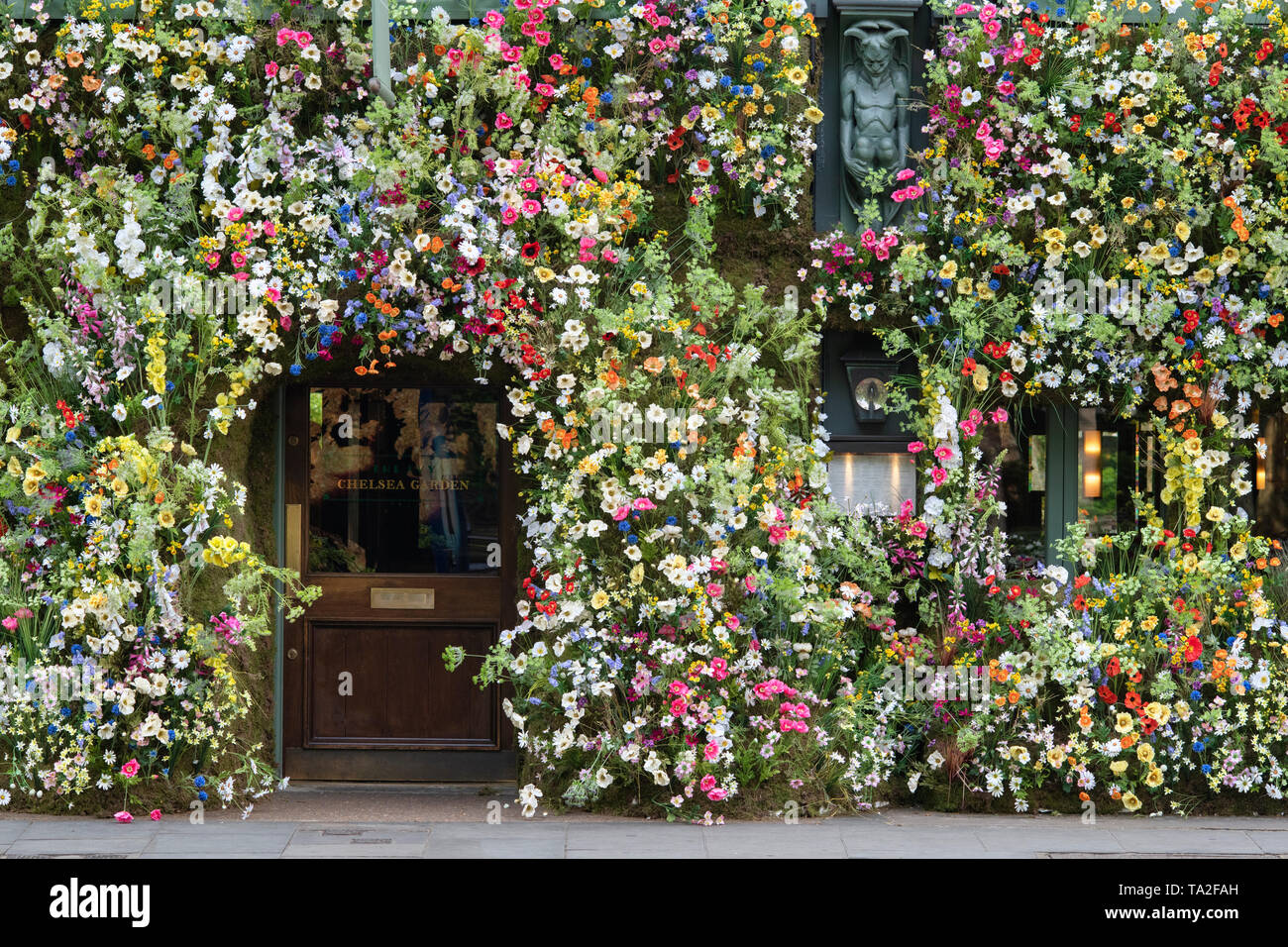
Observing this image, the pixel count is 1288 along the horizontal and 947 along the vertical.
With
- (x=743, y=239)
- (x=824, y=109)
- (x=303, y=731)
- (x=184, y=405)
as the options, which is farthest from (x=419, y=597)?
(x=824, y=109)

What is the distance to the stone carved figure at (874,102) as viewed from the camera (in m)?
7.54

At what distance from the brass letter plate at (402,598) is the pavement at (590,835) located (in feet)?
3.59

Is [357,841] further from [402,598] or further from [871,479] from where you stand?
[871,479]

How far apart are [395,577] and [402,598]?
125mm

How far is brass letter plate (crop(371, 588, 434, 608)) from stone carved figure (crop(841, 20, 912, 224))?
10.2 ft

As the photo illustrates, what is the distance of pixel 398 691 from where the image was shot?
784cm

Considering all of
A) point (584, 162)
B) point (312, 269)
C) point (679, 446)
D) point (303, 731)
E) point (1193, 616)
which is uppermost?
point (584, 162)

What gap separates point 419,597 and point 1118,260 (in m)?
4.11

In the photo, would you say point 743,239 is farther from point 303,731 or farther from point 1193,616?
point 303,731

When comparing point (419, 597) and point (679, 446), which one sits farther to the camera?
point (419, 597)

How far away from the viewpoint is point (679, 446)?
686cm
